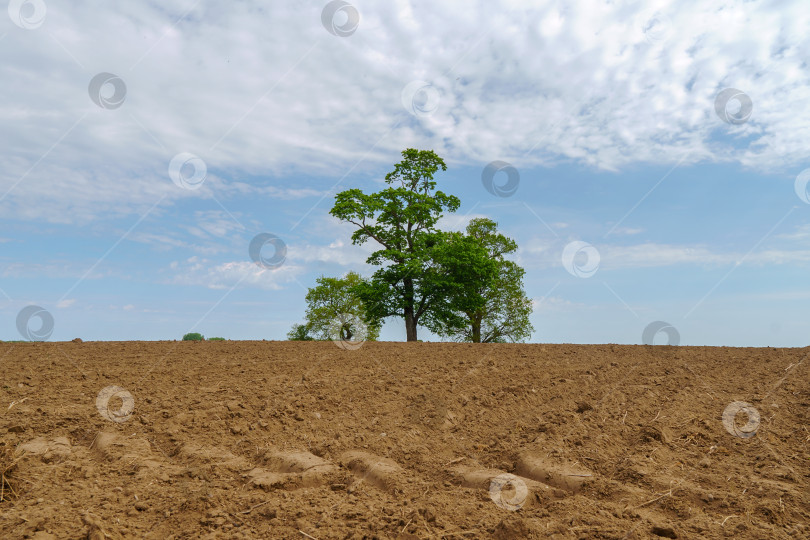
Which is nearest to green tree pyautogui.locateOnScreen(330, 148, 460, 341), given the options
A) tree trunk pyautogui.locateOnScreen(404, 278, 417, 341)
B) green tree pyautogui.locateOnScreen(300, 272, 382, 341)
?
tree trunk pyautogui.locateOnScreen(404, 278, 417, 341)

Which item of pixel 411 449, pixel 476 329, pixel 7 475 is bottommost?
pixel 7 475

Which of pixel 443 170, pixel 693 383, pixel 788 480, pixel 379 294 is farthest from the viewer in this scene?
pixel 443 170

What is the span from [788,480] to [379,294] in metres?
21.7

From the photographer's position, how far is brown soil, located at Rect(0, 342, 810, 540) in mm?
4707

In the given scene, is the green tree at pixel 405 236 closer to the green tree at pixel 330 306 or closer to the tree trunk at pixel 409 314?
the tree trunk at pixel 409 314

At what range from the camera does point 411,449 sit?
20.9 feet

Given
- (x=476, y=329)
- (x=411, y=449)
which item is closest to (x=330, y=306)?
(x=476, y=329)

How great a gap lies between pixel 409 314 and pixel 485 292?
537 cm

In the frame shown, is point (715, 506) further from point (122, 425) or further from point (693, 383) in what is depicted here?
point (122, 425)

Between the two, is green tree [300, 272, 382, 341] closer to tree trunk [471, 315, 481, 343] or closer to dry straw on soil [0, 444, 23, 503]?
tree trunk [471, 315, 481, 343]

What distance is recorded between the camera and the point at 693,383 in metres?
8.59

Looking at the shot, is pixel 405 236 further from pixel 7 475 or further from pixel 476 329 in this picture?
pixel 7 475

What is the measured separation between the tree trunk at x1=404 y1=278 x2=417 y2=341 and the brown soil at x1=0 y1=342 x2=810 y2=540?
15.9m

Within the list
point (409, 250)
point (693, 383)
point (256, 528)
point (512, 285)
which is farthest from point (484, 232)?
point (256, 528)
